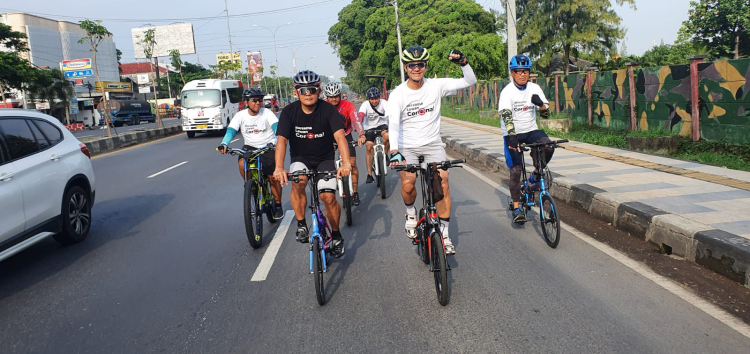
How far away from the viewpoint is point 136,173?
12383mm

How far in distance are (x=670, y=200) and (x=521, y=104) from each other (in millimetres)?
2169

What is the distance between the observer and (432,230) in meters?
4.25

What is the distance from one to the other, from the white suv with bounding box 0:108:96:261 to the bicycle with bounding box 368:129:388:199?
396 cm

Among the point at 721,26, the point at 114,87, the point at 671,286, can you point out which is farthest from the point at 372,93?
the point at 114,87

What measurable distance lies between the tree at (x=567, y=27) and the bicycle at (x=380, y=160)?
38.0 m

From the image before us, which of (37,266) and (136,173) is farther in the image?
(136,173)

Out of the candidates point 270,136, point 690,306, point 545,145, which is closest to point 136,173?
point 270,136

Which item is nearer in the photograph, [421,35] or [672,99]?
[672,99]

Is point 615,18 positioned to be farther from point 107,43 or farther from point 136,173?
point 107,43

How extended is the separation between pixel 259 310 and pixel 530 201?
326 centimetres

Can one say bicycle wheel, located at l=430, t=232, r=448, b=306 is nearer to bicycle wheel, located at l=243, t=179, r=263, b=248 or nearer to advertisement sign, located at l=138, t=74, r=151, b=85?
bicycle wheel, located at l=243, t=179, r=263, b=248

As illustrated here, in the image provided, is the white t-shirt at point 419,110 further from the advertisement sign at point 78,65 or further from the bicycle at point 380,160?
the advertisement sign at point 78,65

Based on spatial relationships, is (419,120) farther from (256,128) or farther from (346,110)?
(346,110)

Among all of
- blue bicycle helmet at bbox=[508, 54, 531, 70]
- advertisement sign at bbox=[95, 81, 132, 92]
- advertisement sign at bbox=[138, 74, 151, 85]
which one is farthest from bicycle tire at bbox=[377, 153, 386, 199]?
advertisement sign at bbox=[138, 74, 151, 85]
